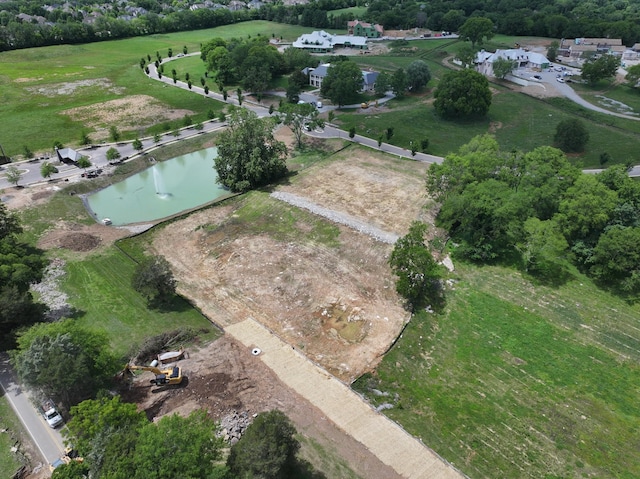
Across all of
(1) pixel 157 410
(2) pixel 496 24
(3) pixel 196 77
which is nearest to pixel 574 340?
(1) pixel 157 410

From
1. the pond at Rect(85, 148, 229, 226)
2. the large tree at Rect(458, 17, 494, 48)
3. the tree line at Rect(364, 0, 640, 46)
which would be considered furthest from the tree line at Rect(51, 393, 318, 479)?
the tree line at Rect(364, 0, 640, 46)

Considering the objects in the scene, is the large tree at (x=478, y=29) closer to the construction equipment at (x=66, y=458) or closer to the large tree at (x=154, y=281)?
the large tree at (x=154, y=281)

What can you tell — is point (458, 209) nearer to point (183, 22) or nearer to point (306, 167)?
point (306, 167)

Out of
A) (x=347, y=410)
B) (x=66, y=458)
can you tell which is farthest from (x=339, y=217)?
(x=66, y=458)

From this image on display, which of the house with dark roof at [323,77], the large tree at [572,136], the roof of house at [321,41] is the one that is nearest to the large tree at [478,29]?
the roof of house at [321,41]

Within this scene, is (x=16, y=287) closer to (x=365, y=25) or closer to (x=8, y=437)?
(x=8, y=437)
